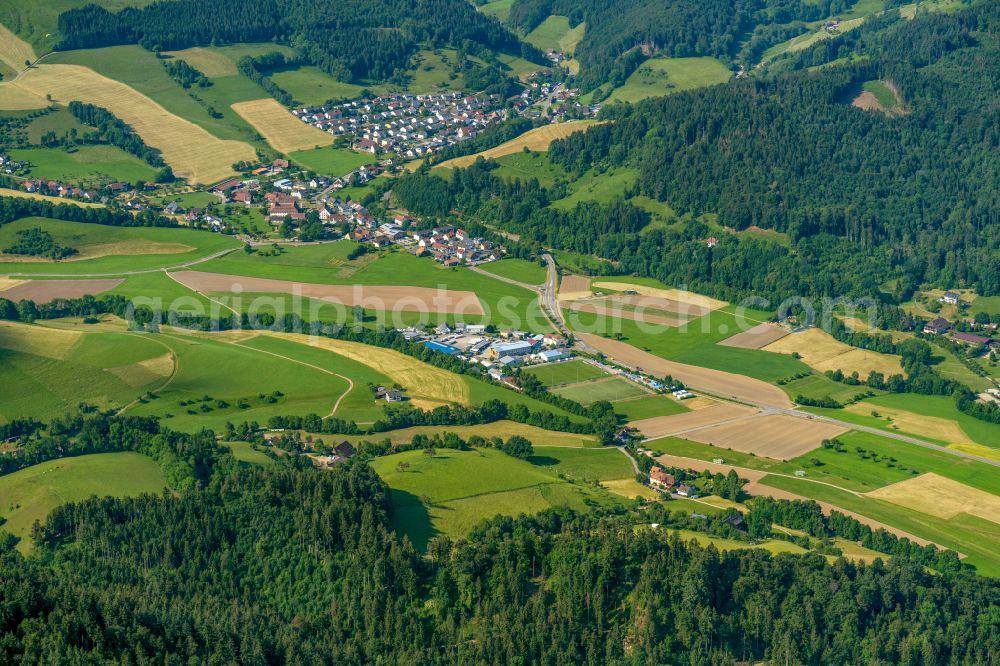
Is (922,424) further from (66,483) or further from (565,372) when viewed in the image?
(66,483)

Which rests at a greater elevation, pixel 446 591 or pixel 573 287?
pixel 573 287

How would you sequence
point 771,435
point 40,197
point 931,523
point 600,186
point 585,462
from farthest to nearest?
point 600,186, point 40,197, point 771,435, point 585,462, point 931,523

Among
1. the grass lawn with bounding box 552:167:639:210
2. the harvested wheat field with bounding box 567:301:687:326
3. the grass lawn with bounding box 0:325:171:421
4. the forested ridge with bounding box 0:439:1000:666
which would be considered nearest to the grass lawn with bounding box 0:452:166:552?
the forested ridge with bounding box 0:439:1000:666

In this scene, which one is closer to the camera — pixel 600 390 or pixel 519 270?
pixel 600 390

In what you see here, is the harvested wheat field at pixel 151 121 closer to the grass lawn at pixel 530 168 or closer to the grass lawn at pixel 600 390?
the grass lawn at pixel 530 168

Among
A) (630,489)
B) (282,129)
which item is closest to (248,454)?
(630,489)

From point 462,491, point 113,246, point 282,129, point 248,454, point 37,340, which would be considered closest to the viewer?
point 462,491

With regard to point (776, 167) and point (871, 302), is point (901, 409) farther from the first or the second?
point (776, 167)
